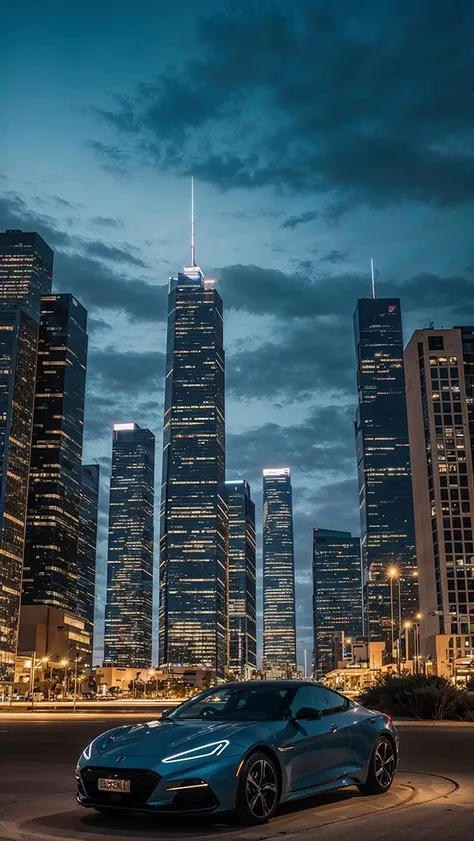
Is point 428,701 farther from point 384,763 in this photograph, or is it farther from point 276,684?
point 276,684

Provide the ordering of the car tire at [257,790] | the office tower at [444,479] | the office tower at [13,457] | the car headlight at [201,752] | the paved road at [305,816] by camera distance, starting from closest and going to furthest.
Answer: the paved road at [305,816]
the car headlight at [201,752]
the car tire at [257,790]
the office tower at [444,479]
the office tower at [13,457]

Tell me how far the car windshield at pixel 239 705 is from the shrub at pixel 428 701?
23.2m

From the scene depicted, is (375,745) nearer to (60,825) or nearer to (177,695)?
(60,825)

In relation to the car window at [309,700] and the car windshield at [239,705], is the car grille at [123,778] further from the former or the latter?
the car window at [309,700]

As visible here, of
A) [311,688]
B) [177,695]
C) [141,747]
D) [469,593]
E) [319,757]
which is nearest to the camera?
[141,747]

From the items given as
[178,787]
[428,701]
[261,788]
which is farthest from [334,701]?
[428,701]

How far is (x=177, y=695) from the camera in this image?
Result: 18950 centimetres

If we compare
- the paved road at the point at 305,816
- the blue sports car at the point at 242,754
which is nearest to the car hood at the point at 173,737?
the blue sports car at the point at 242,754

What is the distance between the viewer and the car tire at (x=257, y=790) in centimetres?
766

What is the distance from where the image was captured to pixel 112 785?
764 cm

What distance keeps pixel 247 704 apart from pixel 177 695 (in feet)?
624

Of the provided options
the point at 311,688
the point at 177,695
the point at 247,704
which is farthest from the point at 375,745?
the point at 177,695

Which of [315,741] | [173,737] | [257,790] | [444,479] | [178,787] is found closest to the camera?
[178,787]

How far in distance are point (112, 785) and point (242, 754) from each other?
121 cm
